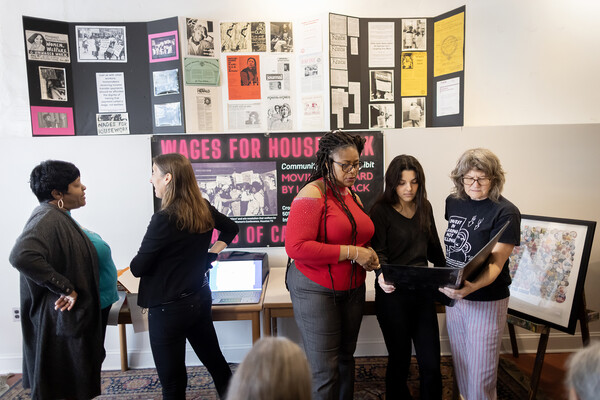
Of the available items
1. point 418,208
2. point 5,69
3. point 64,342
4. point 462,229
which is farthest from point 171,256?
point 5,69

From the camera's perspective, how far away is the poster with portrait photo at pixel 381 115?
2.51 metres

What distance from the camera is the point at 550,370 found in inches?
93.9

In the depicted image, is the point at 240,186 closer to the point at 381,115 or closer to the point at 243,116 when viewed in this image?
the point at 243,116

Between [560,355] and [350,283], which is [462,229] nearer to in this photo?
[350,283]

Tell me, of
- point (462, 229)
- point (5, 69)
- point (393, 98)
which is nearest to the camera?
point (462, 229)

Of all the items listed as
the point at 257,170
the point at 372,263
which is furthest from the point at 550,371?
the point at 257,170

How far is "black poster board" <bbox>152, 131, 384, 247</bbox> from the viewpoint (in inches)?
95.8

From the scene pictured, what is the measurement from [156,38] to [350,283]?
7.18 ft

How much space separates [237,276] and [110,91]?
5.39 ft

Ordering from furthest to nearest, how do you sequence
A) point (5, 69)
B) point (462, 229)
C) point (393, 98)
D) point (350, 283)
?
point (393, 98)
point (5, 69)
point (462, 229)
point (350, 283)

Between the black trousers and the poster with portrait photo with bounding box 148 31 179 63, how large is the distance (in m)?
2.14

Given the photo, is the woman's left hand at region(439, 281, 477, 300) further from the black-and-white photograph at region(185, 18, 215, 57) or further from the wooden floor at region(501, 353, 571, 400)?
the black-and-white photograph at region(185, 18, 215, 57)

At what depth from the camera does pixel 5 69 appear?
7.68 ft

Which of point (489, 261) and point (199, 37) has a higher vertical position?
point (199, 37)
